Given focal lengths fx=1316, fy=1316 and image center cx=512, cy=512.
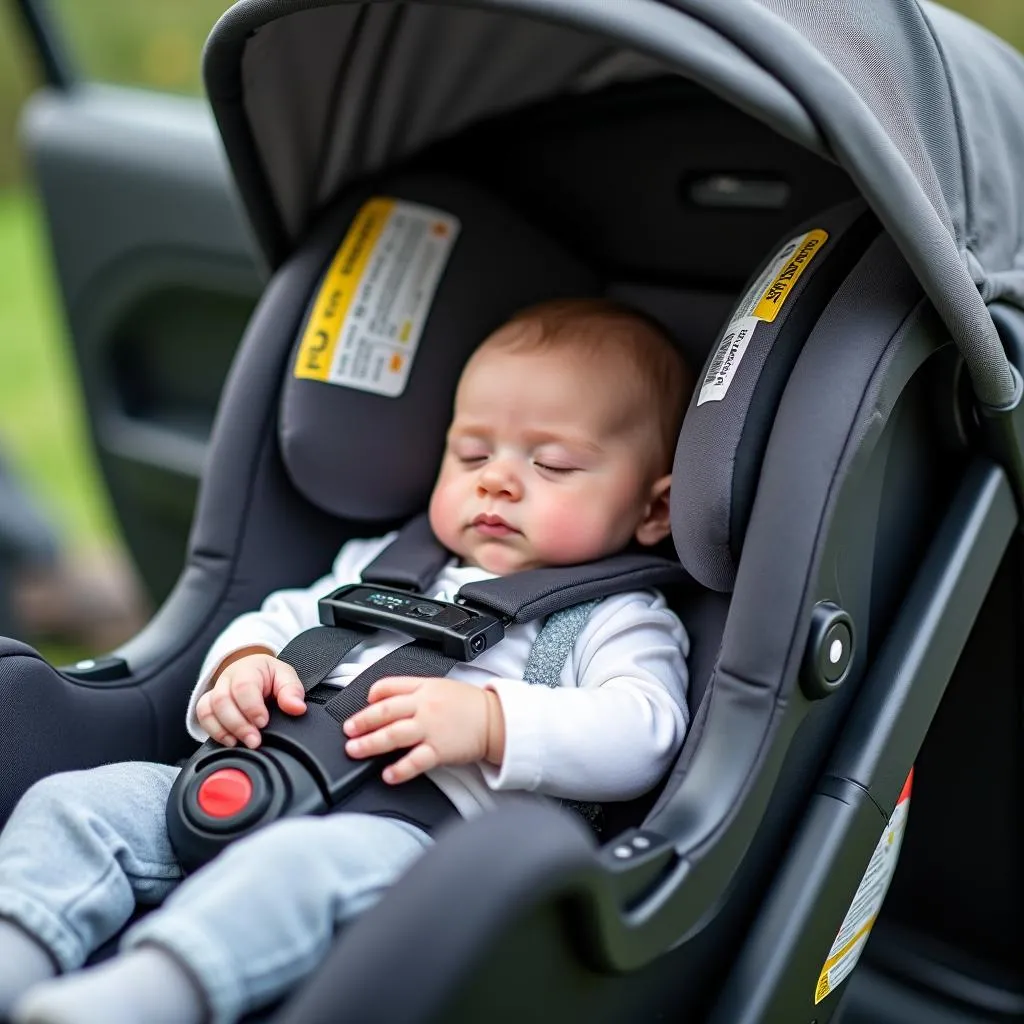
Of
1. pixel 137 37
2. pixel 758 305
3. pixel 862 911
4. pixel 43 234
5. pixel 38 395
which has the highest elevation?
pixel 758 305

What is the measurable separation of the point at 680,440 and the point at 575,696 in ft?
0.79

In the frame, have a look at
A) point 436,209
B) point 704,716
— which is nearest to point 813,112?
point 704,716

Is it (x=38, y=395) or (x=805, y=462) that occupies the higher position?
(x=805, y=462)

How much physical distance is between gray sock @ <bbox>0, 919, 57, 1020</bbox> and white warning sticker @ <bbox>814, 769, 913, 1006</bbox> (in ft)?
2.04

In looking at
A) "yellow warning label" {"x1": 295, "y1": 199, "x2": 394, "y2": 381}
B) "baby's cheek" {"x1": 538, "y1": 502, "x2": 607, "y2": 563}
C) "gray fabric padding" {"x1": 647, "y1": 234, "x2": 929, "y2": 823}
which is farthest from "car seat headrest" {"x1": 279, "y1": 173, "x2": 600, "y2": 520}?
"gray fabric padding" {"x1": 647, "y1": 234, "x2": 929, "y2": 823}

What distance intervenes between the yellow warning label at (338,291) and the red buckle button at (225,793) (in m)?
0.47

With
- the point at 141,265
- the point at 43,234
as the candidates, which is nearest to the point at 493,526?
the point at 141,265

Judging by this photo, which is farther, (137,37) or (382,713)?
(137,37)

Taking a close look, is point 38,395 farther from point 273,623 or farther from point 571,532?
point 571,532

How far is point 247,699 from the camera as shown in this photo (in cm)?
114

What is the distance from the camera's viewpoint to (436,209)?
147cm

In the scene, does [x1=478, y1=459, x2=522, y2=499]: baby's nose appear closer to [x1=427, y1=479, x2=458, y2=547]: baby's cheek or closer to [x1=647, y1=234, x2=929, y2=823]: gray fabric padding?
[x1=427, y1=479, x2=458, y2=547]: baby's cheek

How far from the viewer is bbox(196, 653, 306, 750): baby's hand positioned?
1.13 m

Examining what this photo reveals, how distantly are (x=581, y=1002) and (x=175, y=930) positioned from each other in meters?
0.29
